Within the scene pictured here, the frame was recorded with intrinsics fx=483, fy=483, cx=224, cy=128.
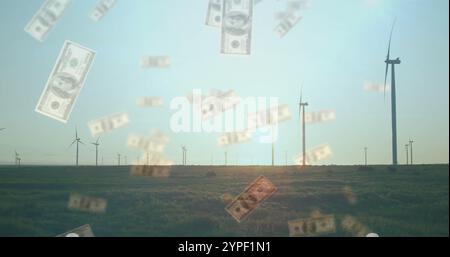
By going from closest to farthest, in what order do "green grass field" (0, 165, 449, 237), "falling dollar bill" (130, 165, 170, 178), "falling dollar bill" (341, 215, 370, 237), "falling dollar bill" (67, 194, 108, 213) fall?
"falling dollar bill" (341, 215, 370, 237), "green grass field" (0, 165, 449, 237), "falling dollar bill" (67, 194, 108, 213), "falling dollar bill" (130, 165, 170, 178)

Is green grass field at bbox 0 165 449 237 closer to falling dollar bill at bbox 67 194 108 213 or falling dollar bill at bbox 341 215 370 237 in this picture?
falling dollar bill at bbox 341 215 370 237

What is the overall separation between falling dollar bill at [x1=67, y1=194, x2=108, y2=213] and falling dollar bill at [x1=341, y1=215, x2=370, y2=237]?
Answer: 555 inches

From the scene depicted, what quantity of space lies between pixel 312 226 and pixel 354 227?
1.88 metres

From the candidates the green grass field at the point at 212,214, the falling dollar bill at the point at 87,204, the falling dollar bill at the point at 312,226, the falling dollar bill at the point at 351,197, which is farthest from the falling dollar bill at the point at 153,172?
the falling dollar bill at the point at 312,226

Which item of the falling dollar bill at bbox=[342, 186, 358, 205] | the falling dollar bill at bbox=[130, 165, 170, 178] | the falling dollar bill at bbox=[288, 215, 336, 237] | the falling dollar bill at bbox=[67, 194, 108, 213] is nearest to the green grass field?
the falling dollar bill at bbox=[342, 186, 358, 205]

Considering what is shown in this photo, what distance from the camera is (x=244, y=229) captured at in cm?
2127

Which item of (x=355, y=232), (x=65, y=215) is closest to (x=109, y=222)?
(x=65, y=215)

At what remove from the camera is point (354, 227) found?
21.9 meters

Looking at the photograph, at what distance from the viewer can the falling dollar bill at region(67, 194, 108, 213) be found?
1188 inches

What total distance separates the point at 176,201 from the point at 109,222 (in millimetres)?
8743

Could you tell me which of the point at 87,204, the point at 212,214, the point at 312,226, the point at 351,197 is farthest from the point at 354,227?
the point at 87,204

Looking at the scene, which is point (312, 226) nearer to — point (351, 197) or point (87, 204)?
point (351, 197)

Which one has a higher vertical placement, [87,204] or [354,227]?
[354,227]
